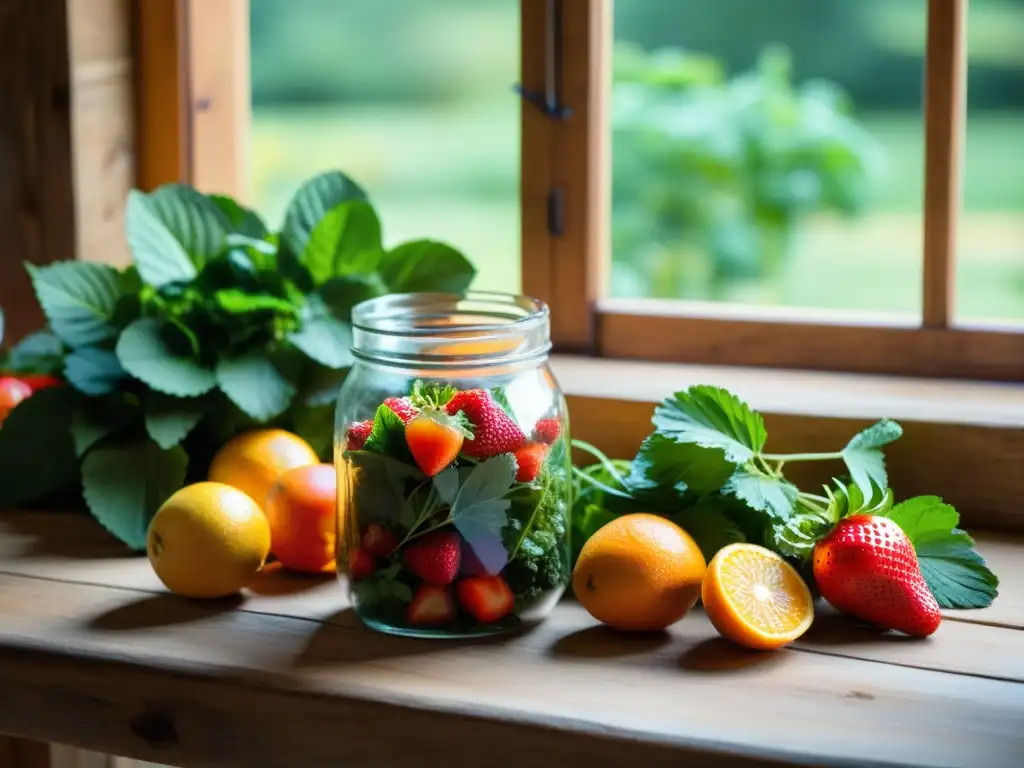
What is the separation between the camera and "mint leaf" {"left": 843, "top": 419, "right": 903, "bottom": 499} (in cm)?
102

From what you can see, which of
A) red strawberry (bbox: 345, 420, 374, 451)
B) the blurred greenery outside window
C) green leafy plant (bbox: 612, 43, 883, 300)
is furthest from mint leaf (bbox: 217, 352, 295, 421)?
green leafy plant (bbox: 612, 43, 883, 300)

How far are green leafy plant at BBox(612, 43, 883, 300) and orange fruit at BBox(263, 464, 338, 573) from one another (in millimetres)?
1671

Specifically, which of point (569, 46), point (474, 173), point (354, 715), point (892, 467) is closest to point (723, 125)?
point (474, 173)

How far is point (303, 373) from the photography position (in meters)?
1.22

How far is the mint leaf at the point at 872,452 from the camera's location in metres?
1.02

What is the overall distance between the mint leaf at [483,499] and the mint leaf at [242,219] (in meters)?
0.52

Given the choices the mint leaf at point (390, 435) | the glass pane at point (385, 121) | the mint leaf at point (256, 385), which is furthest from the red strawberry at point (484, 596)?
the glass pane at point (385, 121)

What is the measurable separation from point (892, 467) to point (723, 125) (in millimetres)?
Result: 2195

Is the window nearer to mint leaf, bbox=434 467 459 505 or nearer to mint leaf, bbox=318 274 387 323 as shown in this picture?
mint leaf, bbox=318 274 387 323

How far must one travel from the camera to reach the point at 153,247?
123 centimetres

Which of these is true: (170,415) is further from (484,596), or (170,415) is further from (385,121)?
(385,121)

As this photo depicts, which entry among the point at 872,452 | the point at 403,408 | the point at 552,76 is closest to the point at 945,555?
the point at 872,452

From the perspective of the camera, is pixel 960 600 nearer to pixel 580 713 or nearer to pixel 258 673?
pixel 580 713

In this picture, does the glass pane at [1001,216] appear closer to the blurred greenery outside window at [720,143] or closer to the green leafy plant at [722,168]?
the blurred greenery outside window at [720,143]
